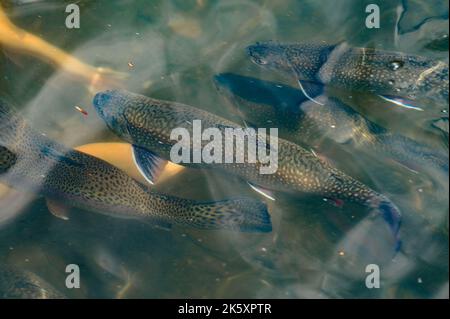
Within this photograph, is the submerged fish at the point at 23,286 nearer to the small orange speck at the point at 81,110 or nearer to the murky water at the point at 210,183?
the murky water at the point at 210,183

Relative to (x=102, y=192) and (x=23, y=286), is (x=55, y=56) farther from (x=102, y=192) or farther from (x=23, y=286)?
(x=23, y=286)

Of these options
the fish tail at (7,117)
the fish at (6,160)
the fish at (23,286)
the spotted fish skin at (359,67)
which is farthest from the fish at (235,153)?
the fish at (23,286)

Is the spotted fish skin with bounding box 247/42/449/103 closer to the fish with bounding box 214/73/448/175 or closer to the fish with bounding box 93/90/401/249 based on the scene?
the fish with bounding box 214/73/448/175

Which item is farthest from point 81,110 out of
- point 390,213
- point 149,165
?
point 390,213

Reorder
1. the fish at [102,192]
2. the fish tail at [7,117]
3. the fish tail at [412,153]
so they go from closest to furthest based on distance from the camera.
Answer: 1. the fish at [102,192]
2. the fish tail at [412,153]
3. the fish tail at [7,117]

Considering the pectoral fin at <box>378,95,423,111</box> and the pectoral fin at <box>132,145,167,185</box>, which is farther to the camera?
the pectoral fin at <box>378,95,423,111</box>

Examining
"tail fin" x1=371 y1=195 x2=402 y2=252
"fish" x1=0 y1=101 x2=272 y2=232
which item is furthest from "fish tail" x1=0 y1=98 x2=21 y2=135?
"tail fin" x1=371 y1=195 x2=402 y2=252
